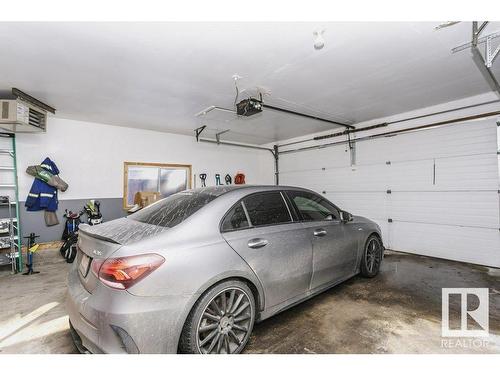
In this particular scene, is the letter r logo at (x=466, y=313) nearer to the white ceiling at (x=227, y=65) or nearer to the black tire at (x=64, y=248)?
the white ceiling at (x=227, y=65)

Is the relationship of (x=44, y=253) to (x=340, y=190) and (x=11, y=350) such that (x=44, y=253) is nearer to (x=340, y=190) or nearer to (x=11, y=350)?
(x=11, y=350)

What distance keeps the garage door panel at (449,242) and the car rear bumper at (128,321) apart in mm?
5217

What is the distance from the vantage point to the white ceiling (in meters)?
2.36

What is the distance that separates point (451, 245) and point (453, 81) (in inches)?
118

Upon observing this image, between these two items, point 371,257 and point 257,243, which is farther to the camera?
point 371,257

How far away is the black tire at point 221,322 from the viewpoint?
1673 mm

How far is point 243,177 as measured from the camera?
7809 millimetres

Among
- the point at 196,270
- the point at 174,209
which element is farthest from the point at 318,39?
the point at 196,270

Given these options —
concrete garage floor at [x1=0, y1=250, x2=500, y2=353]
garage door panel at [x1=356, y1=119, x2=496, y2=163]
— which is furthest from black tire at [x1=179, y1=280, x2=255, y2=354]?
garage door panel at [x1=356, y1=119, x2=496, y2=163]

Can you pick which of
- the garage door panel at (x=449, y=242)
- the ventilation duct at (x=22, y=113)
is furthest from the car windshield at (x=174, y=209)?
the garage door panel at (x=449, y=242)

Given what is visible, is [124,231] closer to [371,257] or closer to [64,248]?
[371,257]

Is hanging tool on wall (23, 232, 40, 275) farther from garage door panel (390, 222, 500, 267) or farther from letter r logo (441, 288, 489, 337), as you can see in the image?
garage door panel (390, 222, 500, 267)

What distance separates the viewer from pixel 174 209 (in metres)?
2.17

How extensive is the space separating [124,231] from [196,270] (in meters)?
0.66
